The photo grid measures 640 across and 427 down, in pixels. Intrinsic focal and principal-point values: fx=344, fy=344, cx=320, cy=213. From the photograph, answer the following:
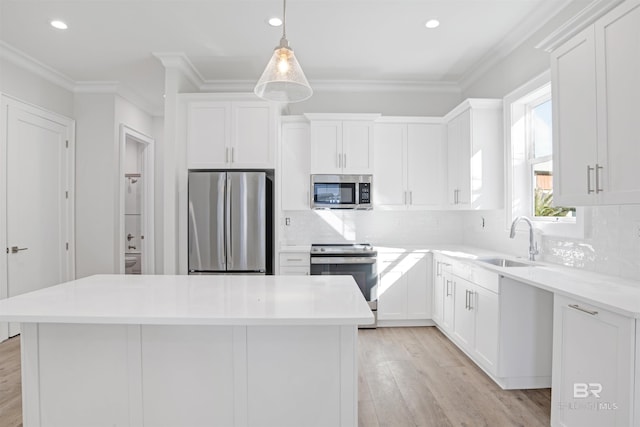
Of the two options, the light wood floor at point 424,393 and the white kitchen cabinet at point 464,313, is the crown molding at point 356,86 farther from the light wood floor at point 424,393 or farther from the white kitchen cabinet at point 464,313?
the light wood floor at point 424,393

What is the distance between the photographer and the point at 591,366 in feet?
5.41

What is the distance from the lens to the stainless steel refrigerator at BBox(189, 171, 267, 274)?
138 inches

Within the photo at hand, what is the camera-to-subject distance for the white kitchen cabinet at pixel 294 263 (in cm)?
369

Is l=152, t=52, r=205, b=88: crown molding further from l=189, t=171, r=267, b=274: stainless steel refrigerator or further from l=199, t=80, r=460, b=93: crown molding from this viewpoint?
l=189, t=171, r=267, b=274: stainless steel refrigerator

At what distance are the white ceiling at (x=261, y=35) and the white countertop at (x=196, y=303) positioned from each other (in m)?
2.16

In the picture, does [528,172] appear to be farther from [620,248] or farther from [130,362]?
[130,362]

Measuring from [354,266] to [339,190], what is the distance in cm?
87

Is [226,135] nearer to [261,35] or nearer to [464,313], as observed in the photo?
[261,35]

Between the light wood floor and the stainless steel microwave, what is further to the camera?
the stainless steel microwave

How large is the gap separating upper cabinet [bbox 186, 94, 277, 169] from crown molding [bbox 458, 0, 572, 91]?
2371 millimetres

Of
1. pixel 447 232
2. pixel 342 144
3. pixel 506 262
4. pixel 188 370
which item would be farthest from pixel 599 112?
pixel 447 232

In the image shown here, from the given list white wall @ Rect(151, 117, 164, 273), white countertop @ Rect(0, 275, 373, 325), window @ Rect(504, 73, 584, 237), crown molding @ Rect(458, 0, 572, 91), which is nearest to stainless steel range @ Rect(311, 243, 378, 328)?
window @ Rect(504, 73, 584, 237)

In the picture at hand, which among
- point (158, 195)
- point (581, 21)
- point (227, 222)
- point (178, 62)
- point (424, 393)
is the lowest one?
point (424, 393)

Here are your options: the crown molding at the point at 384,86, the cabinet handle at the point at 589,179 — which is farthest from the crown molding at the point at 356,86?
the cabinet handle at the point at 589,179
